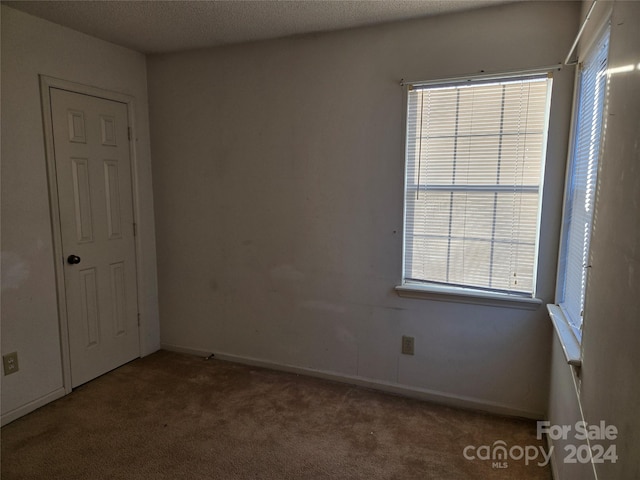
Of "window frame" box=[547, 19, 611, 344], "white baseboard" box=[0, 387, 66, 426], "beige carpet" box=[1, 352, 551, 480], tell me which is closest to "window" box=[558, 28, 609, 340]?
"window frame" box=[547, 19, 611, 344]

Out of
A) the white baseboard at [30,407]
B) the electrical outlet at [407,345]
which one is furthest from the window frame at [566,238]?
the white baseboard at [30,407]

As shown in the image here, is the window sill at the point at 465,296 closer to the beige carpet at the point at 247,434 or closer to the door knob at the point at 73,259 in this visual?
Answer: the beige carpet at the point at 247,434

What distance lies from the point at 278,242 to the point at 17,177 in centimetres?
169

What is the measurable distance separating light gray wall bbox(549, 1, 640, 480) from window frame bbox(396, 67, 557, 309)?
2.71 feet

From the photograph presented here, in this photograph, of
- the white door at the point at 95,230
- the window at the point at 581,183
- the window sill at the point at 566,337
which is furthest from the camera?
the white door at the point at 95,230

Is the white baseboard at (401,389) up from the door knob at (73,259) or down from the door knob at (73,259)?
down

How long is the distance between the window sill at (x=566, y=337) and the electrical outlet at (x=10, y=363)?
2981 mm

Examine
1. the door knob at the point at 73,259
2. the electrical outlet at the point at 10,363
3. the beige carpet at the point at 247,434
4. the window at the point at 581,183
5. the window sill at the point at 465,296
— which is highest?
the window at the point at 581,183

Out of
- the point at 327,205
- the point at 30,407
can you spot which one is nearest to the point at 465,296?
the point at 327,205

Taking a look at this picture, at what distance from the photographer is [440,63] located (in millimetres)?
2408

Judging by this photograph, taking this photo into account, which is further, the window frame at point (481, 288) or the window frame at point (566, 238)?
the window frame at point (481, 288)

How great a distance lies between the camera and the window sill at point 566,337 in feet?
4.81

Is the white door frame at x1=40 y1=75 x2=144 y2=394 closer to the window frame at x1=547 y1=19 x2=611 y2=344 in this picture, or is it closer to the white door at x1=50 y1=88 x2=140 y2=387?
the white door at x1=50 y1=88 x2=140 y2=387

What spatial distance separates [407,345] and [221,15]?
8.02 feet
